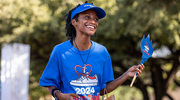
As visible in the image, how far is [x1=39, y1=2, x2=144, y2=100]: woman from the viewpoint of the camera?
2734 millimetres

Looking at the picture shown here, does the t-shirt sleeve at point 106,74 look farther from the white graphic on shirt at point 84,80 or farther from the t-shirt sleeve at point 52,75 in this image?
the t-shirt sleeve at point 52,75

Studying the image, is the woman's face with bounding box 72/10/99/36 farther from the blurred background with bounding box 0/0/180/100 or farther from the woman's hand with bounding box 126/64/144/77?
the blurred background with bounding box 0/0/180/100

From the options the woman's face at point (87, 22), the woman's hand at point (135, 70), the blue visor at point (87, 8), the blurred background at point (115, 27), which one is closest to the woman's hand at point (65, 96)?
the woman's hand at point (135, 70)

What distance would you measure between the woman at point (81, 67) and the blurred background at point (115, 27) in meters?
4.95

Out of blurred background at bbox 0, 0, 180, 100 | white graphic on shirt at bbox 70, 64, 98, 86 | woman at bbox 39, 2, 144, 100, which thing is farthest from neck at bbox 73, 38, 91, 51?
blurred background at bbox 0, 0, 180, 100

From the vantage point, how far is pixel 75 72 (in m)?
2.74

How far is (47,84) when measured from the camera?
9.02 ft

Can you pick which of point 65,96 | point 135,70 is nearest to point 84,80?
point 65,96

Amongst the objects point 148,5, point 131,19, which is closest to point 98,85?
point 148,5

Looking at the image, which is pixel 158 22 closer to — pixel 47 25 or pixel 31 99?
pixel 47 25

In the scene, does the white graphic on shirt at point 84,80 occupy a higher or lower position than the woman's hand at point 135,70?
lower

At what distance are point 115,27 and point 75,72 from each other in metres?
7.33

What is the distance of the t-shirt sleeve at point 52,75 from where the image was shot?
2764 millimetres

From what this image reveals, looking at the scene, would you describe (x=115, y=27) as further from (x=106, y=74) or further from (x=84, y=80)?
(x=84, y=80)
